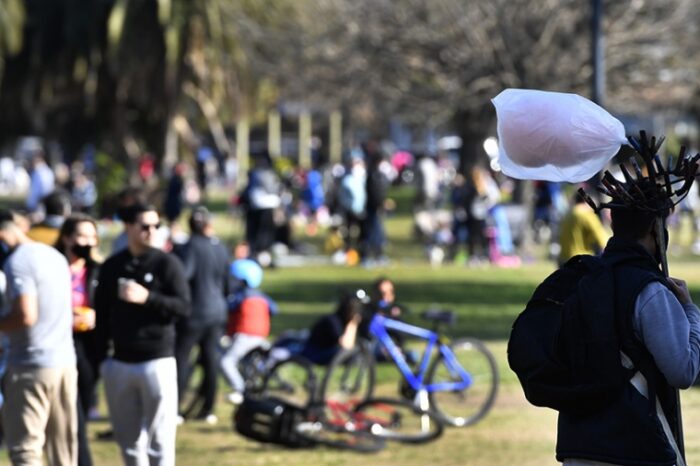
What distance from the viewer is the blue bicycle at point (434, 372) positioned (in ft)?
40.0

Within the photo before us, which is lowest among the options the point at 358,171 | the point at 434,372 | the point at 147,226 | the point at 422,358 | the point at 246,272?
the point at 434,372

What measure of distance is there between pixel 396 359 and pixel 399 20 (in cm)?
1617

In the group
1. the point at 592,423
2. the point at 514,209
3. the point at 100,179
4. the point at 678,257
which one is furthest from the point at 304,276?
the point at 592,423

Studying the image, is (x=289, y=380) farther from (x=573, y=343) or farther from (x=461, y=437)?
(x=573, y=343)

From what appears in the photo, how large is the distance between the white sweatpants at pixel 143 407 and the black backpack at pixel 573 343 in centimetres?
350

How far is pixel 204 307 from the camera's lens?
40.6 feet

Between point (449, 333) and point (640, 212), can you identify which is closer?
point (640, 212)

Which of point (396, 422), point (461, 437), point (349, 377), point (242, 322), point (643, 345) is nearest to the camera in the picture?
point (643, 345)

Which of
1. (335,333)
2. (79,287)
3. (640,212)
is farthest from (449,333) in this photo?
(640,212)

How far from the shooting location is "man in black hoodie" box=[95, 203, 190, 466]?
805 centimetres

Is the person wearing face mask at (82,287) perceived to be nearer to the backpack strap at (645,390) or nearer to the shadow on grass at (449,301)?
the backpack strap at (645,390)

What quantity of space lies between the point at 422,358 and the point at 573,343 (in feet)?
24.9

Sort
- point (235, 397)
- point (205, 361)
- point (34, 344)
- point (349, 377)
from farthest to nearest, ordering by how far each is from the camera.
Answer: point (235, 397) < point (349, 377) < point (205, 361) < point (34, 344)

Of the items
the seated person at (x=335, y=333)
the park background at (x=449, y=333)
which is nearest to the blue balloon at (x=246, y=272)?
the park background at (x=449, y=333)
